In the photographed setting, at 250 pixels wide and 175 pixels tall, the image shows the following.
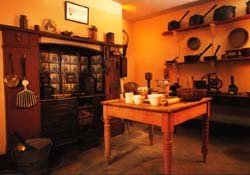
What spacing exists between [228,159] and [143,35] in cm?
363

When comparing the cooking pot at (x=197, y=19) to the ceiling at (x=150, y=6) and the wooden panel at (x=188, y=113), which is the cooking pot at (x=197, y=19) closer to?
the ceiling at (x=150, y=6)

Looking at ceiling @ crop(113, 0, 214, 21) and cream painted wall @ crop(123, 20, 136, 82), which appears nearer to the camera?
ceiling @ crop(113, 0, 214, 21)

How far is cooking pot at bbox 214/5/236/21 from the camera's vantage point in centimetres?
376

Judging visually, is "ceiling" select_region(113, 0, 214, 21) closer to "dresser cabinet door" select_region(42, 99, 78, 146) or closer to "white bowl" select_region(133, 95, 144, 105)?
"dresser cabinet door" select_region(42, 99, 78, 146)

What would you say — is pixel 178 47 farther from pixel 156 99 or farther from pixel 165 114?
pixel 165 114

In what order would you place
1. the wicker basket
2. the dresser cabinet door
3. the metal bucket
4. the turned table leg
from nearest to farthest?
the turned table leg
the metal bucket
the wicker basket
the dresser cabinet door

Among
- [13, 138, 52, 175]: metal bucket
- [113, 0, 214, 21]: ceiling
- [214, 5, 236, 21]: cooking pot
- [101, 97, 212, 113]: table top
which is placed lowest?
[13, 138, 52, 175]: metal bucket

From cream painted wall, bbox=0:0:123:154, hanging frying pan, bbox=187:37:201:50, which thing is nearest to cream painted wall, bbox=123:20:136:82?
cream painted wall, bbox=0:0:123:154

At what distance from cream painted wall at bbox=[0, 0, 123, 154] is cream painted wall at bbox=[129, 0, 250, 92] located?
4.61ft

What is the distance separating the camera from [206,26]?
4.22 metres

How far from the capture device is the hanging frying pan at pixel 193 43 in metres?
4.41

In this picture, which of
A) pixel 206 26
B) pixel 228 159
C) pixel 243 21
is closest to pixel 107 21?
pixel 206 26

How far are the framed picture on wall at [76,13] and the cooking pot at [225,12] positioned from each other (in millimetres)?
2482

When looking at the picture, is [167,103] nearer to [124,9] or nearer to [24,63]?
[24,63]
